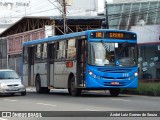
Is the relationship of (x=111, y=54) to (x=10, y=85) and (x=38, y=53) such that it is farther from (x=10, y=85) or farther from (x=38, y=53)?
(x=38, y=53)

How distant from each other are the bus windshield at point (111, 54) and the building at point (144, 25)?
2227 cm

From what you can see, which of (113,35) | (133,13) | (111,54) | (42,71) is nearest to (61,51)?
(42,71)

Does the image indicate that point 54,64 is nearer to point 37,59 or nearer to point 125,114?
point 37,59

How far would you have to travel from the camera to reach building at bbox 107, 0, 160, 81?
47969 mm

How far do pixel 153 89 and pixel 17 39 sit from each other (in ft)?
124

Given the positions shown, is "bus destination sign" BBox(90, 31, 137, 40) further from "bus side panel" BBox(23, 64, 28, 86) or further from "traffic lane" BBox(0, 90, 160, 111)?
"bus side panel" BBox(23, 64, 28, 86)

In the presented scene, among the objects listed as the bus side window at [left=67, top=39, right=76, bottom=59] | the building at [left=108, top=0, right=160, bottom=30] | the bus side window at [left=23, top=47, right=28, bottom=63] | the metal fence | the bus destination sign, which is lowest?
the metal fence

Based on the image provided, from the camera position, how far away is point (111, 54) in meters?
24.4

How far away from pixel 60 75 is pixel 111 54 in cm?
416

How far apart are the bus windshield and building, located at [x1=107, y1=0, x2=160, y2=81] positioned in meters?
22.3

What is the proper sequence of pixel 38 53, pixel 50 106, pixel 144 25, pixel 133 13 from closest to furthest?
pixel 50 106, pixel 38 53, pixel 144 25, pixel 133 13

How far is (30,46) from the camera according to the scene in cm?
3238

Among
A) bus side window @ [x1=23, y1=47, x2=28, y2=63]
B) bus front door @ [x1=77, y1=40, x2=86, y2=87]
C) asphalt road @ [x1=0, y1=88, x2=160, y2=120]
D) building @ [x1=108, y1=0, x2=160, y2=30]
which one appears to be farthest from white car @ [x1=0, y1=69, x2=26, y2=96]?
building @ [x1=108, y1=0, x2=160, y2=30]

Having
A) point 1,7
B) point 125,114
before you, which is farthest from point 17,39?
point 125,114
